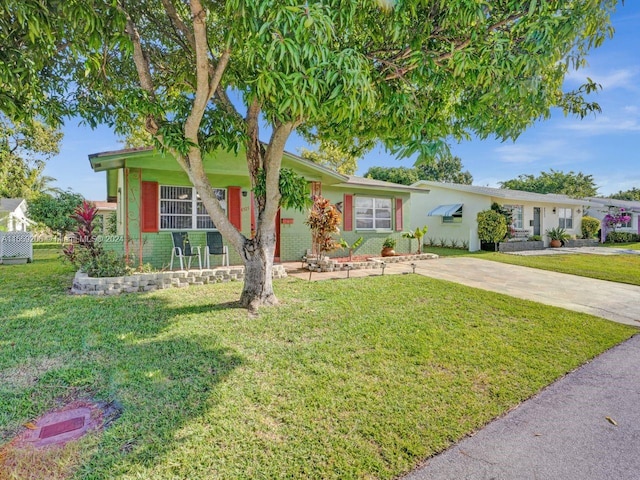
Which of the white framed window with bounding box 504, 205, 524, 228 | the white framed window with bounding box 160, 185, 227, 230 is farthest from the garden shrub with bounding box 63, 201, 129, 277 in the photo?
the white framed window with bounding box 504, 205, 524, 228

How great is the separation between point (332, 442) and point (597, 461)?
2.04 meters

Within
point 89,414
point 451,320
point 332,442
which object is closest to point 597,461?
point 332,442

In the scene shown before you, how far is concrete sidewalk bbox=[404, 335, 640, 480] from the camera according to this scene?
2377 mm

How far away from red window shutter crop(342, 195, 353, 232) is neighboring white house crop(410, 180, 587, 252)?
680 cm

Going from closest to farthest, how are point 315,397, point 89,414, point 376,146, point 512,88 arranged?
point 89,414
point 315,397
point 512,88
point 376,146

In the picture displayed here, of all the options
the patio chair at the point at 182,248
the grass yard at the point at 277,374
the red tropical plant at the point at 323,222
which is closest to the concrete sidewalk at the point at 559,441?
the grass yard at the point at 277,374

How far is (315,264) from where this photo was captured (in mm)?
10867

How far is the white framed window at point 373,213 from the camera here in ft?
46.7

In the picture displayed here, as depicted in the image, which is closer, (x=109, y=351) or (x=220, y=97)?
(x=109, y=351)

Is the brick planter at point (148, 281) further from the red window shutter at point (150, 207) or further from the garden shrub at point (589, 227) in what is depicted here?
the garden shrub at point (589, 227)

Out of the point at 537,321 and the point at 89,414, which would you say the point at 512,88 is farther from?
the point at 89,414

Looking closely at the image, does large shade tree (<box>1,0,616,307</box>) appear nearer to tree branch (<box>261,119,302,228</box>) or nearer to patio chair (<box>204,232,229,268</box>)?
tree branch (<box>261,119,302,228</box>)

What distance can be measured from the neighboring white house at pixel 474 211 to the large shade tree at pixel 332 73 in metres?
13.5

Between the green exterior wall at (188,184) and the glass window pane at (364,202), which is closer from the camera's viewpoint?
the green exterior wall at (188,184)
